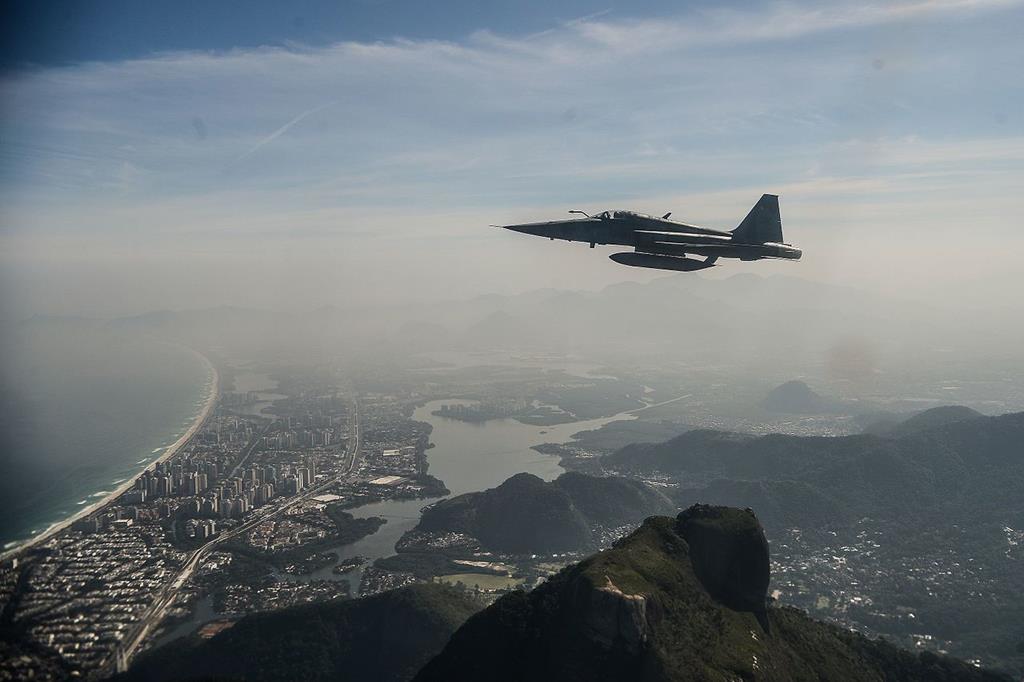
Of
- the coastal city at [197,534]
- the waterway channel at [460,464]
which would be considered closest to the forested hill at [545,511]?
the waterway channel at [460,464]

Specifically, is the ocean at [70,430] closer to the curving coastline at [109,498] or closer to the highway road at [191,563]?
the curving coastline at [109,498]

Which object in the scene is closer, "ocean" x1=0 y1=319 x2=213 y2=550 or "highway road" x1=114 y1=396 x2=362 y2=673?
"highway road" x1=114 y1=396 x2=362 y2=673

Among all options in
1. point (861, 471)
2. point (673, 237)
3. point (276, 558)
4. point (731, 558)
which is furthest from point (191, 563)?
point (861, 471)

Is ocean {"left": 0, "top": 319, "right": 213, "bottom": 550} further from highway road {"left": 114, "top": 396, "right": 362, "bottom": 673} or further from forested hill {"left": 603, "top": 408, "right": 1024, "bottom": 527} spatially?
forested hill {"left": 603, "top": 408, "right": 1024, "bottom": 527}

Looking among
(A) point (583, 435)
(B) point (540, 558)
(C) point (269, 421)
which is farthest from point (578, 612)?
(C) point (269, 421)

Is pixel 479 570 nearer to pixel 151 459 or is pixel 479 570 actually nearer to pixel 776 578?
pixel 776 578

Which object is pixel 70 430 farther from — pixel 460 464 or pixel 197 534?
pixel 460 464

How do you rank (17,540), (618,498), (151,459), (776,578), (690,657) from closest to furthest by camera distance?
1. (690,657)
2. (17,540)
3. (776,578)
4. (618,498)
5. (151,459)

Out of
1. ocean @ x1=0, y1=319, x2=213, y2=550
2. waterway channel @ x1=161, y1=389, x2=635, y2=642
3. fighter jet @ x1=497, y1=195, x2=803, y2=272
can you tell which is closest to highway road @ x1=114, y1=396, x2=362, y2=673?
waterway channel @ x1=161, y1=389, x2=635, y2=642
